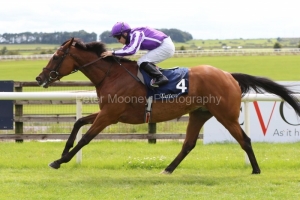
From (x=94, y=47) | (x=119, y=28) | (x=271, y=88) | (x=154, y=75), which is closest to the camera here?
(x=154, y=75)

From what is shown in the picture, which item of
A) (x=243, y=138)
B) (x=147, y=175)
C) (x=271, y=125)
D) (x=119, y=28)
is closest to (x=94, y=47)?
(x=119, y=28)

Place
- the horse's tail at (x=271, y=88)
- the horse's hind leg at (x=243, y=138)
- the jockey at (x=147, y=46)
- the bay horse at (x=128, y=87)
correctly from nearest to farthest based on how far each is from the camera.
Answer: the jockey at (x=147, y=46) < the bay horse at (x=128, y=87) < the horse's hind leg at (x=243, y=138) < the horse's tail at (x=271, y=88)

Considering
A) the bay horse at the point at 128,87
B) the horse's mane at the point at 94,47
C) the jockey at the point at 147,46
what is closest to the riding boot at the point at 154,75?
the jockey at the point at 147,46

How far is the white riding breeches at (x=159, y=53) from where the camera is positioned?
6426 millimetres

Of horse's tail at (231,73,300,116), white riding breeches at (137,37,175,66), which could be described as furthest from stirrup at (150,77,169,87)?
horse's tail at (231,73,300,116)

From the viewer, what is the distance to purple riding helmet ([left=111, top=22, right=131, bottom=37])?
646 cm

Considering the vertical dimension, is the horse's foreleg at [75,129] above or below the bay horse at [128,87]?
below

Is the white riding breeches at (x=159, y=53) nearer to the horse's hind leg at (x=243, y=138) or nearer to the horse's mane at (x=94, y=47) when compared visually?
the horse's mane at (x=94, y=47)

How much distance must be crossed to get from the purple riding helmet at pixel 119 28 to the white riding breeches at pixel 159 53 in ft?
1.29

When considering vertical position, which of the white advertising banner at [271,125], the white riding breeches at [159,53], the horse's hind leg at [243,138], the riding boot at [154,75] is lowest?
the white advertising banner at [271,125]

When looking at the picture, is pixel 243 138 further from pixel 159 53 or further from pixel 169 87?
pixel 159 53

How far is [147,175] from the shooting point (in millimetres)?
6496

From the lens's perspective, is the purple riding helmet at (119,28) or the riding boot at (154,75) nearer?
the riding boot at (154,75)

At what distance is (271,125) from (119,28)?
14.4 ft
